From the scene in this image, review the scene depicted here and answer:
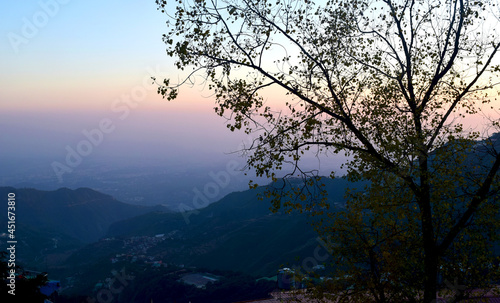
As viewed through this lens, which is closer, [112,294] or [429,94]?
[429,94]

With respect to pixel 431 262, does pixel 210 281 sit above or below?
below

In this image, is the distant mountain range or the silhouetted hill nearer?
the distant mountain range

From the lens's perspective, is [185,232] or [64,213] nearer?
[185,232]

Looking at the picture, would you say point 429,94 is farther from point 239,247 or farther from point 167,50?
point 239,247

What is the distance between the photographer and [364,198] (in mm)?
9648

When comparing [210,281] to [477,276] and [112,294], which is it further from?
[477,276]

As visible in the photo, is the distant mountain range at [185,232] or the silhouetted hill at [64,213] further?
the silhouetted hill at [64,213]

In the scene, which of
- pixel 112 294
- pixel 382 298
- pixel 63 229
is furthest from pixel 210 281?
pixel 63 229

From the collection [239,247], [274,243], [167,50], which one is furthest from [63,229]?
[167,50]

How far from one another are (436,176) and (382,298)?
3.61 meters

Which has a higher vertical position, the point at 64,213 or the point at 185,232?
the point at 64,213

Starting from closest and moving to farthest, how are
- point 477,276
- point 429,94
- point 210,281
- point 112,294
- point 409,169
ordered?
point 409,169
point 477,276
point 429,94
point 210,281
point 112,294

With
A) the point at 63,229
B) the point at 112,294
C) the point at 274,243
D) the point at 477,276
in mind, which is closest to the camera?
the point at 477,276

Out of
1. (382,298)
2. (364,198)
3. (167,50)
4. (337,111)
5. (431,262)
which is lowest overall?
(382,298)
